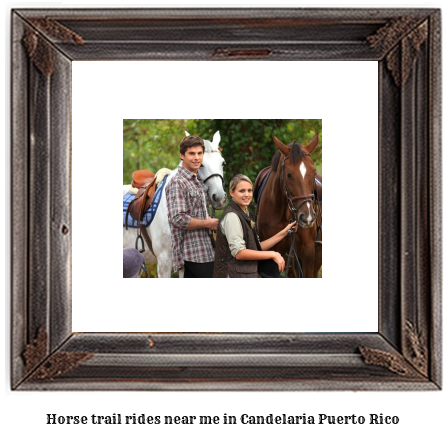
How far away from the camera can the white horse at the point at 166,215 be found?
1834 millimetres

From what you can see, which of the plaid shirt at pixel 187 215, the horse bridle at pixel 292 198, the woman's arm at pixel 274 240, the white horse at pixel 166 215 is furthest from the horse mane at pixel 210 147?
the woman's arm at pixel 274 240

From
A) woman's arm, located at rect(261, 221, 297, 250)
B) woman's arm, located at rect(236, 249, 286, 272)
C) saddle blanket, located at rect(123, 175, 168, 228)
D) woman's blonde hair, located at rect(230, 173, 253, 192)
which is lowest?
woman's arm, located at rect(236, 249, 286, 272)

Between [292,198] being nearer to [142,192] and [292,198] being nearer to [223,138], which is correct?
[223,138]

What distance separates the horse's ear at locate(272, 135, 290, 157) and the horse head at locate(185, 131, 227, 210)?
19 cm

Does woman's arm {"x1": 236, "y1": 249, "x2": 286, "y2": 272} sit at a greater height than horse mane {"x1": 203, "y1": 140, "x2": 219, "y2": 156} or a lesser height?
lesser

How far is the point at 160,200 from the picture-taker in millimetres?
1980

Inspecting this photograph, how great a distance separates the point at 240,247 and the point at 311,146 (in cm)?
40

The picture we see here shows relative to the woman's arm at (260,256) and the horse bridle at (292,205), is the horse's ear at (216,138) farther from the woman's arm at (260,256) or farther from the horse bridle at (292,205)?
the woman's arm at (260,256)

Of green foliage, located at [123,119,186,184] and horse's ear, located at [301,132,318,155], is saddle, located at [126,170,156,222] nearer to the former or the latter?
green foliage, located at [123,119,186,184]

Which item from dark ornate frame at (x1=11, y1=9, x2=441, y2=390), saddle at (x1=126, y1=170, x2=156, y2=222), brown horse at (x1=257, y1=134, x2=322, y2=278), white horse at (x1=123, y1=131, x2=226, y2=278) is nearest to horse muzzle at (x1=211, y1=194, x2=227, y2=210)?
white horse at (x1=123, y1=131, x2=226, y2=278)

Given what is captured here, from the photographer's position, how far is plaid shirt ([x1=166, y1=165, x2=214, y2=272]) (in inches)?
72.6
